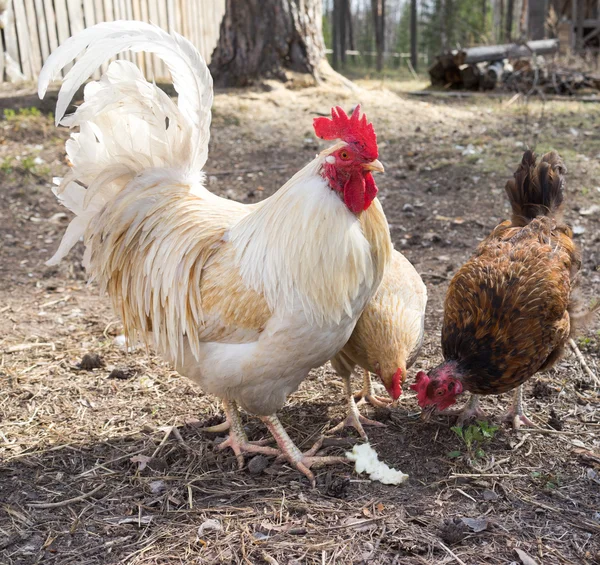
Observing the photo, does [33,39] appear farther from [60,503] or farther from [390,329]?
[390,329]

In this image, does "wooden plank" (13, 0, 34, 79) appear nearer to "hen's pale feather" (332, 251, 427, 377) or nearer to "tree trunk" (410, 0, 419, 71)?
"hen's pale feather" (332, 251, 427, 377)

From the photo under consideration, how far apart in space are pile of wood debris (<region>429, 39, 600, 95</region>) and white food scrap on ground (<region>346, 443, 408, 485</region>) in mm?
11237

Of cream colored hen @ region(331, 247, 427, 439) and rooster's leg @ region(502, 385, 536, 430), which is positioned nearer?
cream colored hen @ region(331, 247, 427, 439)

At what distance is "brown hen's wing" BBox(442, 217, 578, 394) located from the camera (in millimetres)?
3346

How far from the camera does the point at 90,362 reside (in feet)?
14.7

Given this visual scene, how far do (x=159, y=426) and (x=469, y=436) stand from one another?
6.45ft

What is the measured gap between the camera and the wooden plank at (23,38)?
1100 cm

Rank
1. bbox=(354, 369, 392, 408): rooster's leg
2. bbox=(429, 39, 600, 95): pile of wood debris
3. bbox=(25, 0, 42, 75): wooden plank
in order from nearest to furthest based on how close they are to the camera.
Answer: bbox=(354, 369, 392, 408): rooster's leg, bbox=(25, 0, 42, 75): wooden plank, bbox=(429, 39, 600, 95): pile of wood debris

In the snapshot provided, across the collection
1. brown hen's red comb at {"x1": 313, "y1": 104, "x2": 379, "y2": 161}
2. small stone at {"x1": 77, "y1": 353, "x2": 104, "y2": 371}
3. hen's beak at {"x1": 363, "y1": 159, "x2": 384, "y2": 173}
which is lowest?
small stone at {"x1": 77, "y1": 353, "x2": 104, "y2": 371}

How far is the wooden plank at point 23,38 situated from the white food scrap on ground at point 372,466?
10.8 metres

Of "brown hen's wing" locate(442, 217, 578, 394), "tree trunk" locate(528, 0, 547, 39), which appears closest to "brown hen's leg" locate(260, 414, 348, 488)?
"brown hen's wing" locate(442, 217, 578, 394)

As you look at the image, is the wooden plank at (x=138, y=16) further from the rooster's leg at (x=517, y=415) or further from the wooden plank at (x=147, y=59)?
the rooster's leg at (x=517, y=415)

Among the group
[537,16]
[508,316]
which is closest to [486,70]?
[537,16]

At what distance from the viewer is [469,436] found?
3508 mm
